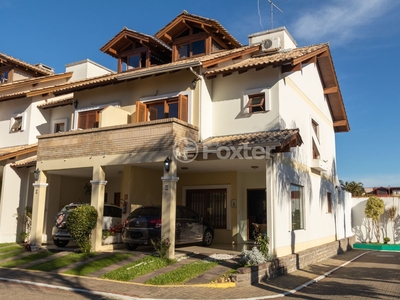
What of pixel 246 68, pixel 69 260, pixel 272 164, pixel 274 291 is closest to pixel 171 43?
pixel 246 68

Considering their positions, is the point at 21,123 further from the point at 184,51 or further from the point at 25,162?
the point at 184,51

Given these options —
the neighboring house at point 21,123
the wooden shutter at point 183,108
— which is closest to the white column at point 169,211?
the wooden shutter at point 183,108

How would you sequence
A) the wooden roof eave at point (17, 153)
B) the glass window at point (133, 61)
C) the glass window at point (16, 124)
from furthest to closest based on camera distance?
the glass window at point (16, 124), the glass window at point (133, 61), the wooden roof eave at point (17, 153)

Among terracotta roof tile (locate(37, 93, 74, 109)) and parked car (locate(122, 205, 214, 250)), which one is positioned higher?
terracotta roof tile (locate(37, 93, 74, 109))

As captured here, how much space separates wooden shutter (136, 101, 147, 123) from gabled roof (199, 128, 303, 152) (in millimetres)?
2726

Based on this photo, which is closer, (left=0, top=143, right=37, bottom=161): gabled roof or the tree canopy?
(left=0, top=143, right=37, bottom=161): gabled roof

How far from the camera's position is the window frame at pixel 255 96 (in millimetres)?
14461

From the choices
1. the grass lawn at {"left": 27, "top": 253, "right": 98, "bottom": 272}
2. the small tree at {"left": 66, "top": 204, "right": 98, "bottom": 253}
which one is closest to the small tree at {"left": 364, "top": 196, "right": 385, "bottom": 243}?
the small tree at {"left": 66, "top": 204, "right": 98, "bottom": 253}

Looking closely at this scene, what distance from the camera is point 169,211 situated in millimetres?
12492

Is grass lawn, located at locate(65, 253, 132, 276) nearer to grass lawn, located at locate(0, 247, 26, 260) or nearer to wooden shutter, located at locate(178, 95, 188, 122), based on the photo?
grass lawn, located at locate(0, 247, 26, 260)

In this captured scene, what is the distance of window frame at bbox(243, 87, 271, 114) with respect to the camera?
14461 mm

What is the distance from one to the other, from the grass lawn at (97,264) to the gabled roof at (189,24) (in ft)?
33.2

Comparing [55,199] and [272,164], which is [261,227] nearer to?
[272,164]

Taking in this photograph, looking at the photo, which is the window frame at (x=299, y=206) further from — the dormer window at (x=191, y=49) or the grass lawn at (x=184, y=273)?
the dormer window at (x=191, y=49)
